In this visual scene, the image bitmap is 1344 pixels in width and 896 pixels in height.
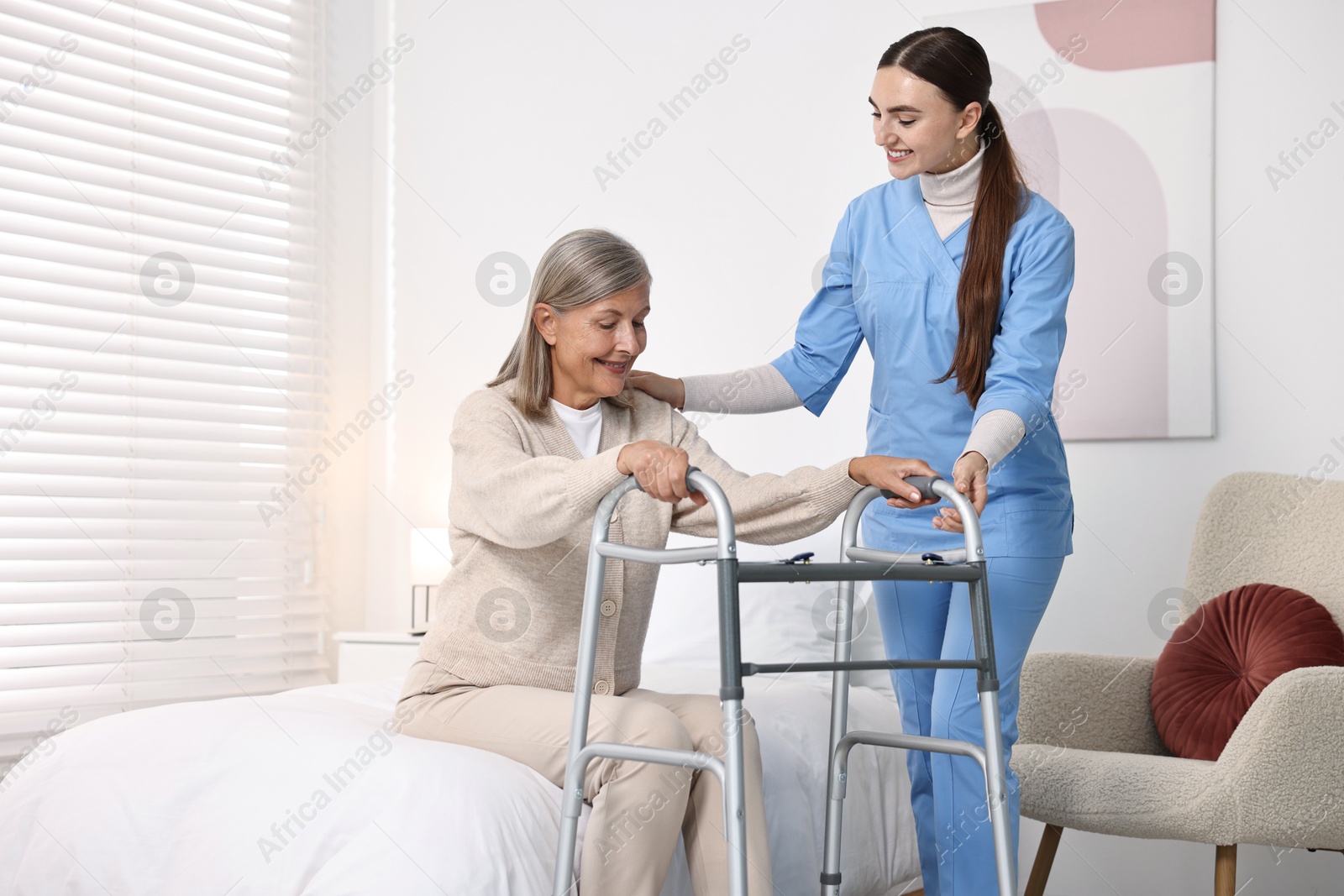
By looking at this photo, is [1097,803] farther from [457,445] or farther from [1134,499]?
[457,445]

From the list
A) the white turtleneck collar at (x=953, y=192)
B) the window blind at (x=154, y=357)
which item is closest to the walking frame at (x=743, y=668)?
the white turtleneck collar at (x=953, y=192)

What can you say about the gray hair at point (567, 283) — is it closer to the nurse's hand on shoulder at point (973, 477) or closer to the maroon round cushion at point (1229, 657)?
the nurse's hand on shoulder at point (973, 477)

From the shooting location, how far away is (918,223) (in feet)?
6.31

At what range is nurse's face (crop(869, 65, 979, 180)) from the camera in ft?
5.97

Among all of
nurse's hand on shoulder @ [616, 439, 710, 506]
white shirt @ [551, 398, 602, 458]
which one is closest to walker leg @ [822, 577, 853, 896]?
nurse's hand on shoulder @ [616, 439, 710, 506]

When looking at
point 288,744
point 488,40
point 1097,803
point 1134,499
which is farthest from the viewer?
point 488,40

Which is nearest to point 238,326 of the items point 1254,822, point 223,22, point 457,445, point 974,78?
point 223,22

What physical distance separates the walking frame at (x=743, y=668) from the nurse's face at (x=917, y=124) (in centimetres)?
56

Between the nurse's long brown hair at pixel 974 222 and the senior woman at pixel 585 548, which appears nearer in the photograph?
the senior woman at pixel 585 548

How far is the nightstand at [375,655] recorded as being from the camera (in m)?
3.45

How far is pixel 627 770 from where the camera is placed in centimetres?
149

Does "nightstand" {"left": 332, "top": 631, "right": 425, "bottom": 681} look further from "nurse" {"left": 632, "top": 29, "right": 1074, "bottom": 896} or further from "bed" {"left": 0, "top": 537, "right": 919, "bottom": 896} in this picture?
"nurse" {"left": 632, "top": 29, "right": 1074, "bottom": 896}

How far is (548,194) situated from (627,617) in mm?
2312

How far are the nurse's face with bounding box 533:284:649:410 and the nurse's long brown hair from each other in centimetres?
48
